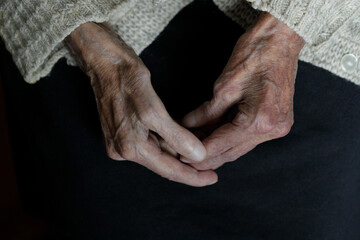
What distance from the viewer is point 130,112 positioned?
0.62 meters

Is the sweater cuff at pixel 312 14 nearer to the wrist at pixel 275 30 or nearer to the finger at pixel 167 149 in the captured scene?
the wrist at pixel 275 30

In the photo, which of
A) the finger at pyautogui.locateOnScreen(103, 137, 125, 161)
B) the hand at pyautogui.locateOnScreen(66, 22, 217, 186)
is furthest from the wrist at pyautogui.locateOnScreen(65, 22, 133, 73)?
the finger at pyautogui.locateOnScreen(103, 137, 125, 161)

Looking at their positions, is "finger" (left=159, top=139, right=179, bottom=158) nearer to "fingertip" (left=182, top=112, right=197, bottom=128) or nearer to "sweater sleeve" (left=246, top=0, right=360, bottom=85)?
"fingertip" (left=182, top=112, right=197, bottom=128)

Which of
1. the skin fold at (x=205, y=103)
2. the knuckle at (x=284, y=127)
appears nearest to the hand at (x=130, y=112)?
the skin fold at (x=205, y=103)

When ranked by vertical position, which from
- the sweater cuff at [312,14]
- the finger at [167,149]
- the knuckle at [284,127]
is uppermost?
the sweater cuff at [312,14]

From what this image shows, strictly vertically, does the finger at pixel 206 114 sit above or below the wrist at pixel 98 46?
below

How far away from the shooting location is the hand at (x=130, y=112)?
2.02 feet

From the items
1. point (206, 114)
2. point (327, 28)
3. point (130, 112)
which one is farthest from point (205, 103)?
point (327, 28)

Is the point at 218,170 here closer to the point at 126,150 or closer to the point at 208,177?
the point at 208,177

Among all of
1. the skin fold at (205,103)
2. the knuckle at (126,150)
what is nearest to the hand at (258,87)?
the skin fold at (205,103)

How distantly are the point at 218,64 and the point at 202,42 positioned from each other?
5 cm

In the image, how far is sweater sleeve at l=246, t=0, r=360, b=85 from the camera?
1.96 ft

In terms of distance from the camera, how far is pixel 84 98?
0.73 metres

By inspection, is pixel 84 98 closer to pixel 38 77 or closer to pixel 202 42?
pixel 38 77
